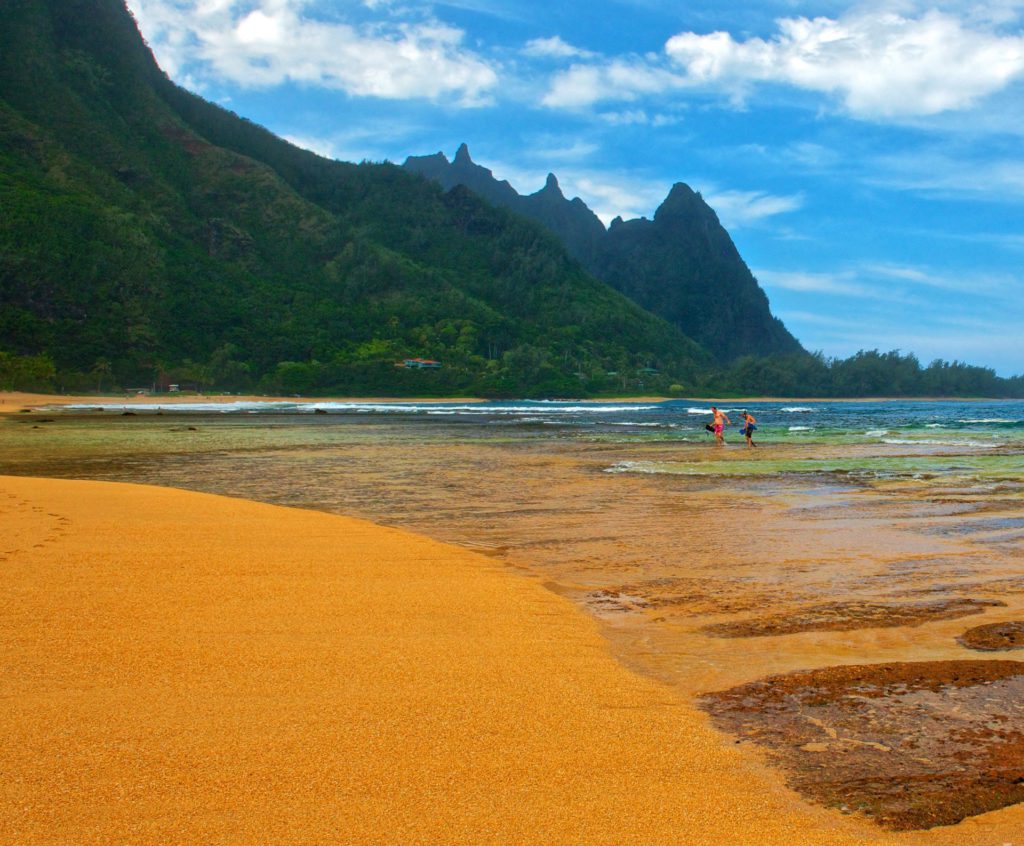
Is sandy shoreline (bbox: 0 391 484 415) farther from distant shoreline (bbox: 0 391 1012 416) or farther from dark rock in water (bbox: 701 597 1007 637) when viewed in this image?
dark rock in water (bbox: 701 597 1007 637)

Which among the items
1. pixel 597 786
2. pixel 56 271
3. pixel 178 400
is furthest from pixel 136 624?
pixel 56 271

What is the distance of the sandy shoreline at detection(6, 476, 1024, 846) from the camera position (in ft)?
8.80

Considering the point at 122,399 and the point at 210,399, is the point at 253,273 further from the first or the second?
the point at 122,399

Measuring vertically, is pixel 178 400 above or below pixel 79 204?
below

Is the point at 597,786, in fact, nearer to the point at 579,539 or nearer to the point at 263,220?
the point at 579,539

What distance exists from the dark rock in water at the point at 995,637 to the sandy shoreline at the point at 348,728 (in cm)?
228

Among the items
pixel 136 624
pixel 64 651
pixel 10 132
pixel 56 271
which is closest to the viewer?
pixel 64 651

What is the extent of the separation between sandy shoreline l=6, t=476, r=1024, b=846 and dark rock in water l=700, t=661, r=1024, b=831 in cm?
14

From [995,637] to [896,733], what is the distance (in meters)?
2.04

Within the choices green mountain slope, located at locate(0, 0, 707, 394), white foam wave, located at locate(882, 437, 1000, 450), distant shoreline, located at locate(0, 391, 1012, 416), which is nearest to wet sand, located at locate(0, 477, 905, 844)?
white foam wave, located at locate(882, 437, 1000, 450)

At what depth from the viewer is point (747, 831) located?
2.71m

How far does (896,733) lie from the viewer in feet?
11.6

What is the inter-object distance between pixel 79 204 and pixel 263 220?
152ft

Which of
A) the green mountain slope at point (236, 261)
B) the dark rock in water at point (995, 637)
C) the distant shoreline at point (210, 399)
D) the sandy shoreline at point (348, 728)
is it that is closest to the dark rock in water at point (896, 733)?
the sandy shoreline at point (348, 728)
